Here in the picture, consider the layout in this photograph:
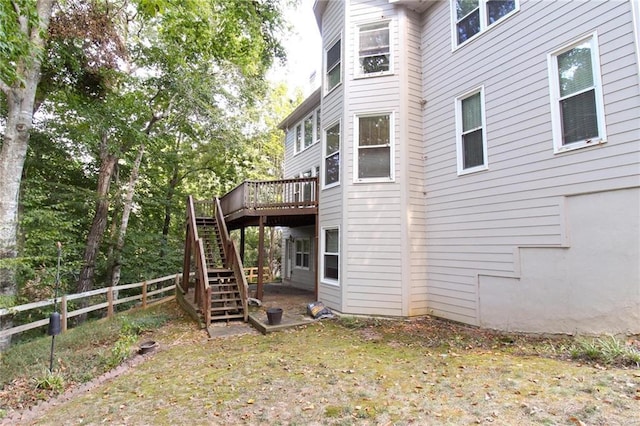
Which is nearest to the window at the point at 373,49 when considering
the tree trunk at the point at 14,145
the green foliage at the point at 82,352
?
the tree trunk at the point at 14,145

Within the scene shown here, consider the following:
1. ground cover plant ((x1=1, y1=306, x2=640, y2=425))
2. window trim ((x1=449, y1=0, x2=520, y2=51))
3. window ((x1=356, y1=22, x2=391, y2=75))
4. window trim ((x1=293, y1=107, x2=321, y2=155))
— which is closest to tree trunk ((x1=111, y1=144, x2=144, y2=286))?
window trim ((x1=293, y1=107, x2=321, y2=155))

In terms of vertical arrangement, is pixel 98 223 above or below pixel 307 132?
below

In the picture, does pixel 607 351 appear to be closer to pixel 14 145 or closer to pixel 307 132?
pixel 14 145

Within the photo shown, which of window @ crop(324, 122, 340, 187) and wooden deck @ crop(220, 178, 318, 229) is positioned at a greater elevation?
window @ crop(324, 122, 340, 187)

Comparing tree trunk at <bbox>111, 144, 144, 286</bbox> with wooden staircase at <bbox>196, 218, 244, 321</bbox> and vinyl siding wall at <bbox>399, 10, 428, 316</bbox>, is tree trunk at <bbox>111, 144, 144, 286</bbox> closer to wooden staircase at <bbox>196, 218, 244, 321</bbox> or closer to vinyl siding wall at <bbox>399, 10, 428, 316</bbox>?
wooden staircase at <bbox>196, 218, 244, 321</bbox>

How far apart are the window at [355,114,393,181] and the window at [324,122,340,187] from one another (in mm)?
821

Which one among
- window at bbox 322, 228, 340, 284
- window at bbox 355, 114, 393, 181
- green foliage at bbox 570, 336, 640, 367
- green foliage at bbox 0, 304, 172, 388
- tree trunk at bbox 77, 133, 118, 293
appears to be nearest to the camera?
green foliage at bbox 570, 336, 640, 367

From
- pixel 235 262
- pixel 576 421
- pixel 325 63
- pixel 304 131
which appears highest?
pixel 325 63

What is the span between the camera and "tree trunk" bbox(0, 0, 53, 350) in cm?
708

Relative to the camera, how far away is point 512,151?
6234 millimetres

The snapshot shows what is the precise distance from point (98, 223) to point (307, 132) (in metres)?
8.94

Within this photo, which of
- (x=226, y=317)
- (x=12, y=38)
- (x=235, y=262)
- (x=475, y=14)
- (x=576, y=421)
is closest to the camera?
(x=576, y=421)

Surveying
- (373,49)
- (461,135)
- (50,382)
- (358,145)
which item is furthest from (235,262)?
(373,49)

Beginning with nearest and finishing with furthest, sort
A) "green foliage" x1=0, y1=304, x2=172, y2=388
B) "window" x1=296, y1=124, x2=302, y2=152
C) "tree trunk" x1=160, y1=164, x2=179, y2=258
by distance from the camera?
1. "green foliage" x1=0, y1=304, x2=172, y2=388
2. "window" x1=296, y1=124, x2=302, y2=152
3. "tree trunk" x1=160, y1=164, x2=179, y2=258
